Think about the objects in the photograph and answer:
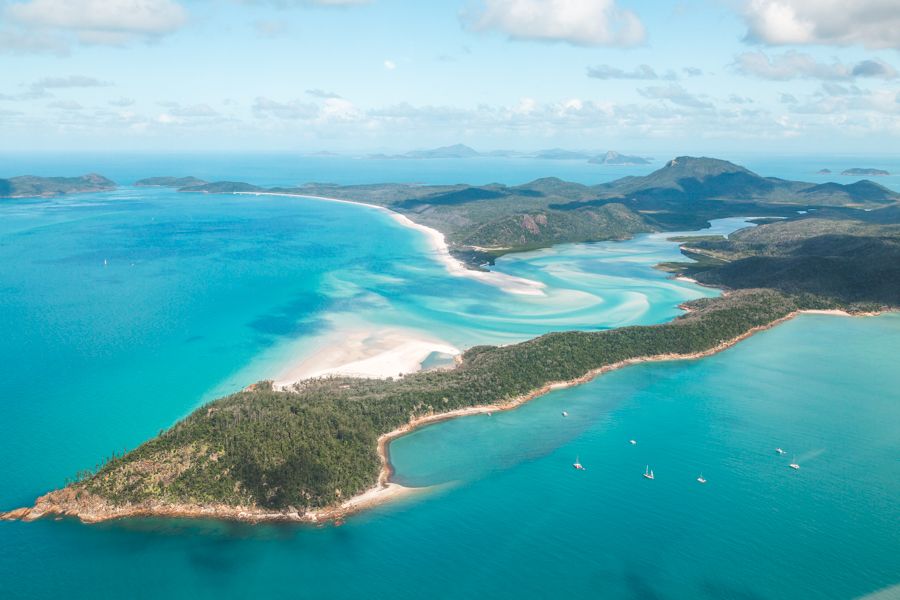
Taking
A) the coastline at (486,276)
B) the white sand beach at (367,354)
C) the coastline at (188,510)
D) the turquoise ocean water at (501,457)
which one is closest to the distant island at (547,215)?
the coastline at (486,276)

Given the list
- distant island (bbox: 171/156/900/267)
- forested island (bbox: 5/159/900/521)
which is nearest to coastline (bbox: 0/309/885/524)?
forested island (bbox: 5/159/900/521)

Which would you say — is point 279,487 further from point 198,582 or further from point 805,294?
point 805,294

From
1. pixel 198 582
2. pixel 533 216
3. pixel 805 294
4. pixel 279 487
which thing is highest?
pixel 533 216

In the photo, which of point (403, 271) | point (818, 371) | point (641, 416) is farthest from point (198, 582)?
point (403, 271)

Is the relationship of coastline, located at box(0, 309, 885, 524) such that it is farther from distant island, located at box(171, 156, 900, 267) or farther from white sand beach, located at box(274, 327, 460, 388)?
distant island, located at box(171, 156, 900, 267)

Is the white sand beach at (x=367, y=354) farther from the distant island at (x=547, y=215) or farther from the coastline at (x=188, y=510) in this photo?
the distant island at (x=547, y=215)

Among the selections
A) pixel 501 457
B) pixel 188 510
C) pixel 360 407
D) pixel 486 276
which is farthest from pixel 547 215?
pixel 188 510
